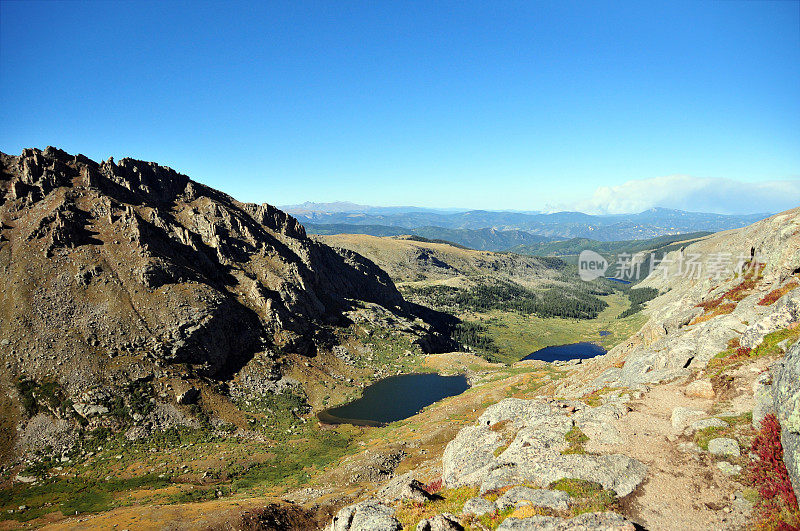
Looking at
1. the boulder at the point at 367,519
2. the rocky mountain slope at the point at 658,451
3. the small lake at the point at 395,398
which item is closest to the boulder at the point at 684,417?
the rocky mountain slope at the point at 658,451

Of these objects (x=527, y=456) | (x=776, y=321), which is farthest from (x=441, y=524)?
(x=776, y=321)

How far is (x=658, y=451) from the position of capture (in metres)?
23.3

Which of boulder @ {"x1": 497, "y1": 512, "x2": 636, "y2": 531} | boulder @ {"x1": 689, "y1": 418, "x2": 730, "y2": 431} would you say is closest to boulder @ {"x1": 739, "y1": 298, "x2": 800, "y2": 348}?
boulder @ {"x1": 689, "y1": 418, "x2": 730, "y2": 431}

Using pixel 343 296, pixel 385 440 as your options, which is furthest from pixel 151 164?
pixel 385 440

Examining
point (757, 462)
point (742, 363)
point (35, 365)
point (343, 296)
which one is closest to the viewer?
point (757, 462)

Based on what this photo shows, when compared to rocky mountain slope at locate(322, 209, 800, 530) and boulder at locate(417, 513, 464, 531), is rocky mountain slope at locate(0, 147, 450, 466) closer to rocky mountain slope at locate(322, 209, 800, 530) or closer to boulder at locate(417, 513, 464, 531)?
rocky mountain slope at locate(322, 209, 800, 530)

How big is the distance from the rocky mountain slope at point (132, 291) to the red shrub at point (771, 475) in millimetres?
92361

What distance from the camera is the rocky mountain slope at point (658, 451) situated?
18.1 m

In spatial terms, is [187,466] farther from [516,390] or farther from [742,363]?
[742,363]

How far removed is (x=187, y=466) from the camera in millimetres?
62750

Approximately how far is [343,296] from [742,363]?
478 feet

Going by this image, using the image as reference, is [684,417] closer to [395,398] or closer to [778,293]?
[778,293]

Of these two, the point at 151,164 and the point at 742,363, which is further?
the point at 151,164

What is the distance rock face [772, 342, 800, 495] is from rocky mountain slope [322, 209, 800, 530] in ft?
0.24
